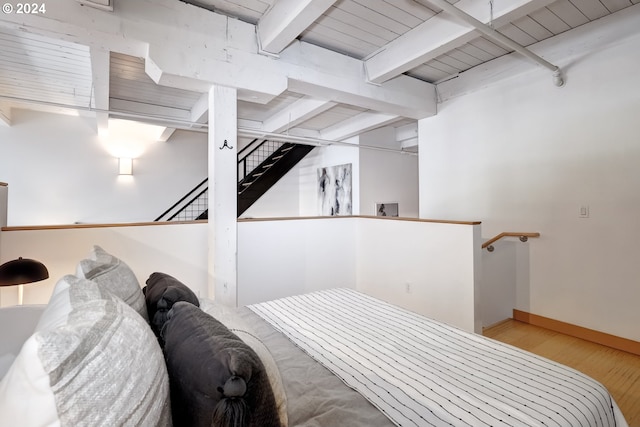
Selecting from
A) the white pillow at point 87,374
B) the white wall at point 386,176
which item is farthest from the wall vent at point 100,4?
the white wall at point 386,176

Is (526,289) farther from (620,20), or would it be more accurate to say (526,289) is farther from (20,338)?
(20,338)

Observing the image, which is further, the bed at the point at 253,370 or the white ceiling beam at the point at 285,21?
the white ceiling beam at the point at 285,21

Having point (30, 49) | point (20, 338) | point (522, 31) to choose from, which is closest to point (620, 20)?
point (522, 31)

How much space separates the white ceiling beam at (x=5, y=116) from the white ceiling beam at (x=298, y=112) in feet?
11.8

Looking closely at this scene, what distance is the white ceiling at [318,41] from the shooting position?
234 cm

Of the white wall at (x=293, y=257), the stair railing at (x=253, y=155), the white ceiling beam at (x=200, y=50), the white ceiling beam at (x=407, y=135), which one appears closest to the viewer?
the white ceiling beam at (x=200, y=50)

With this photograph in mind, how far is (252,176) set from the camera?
6.57 metres

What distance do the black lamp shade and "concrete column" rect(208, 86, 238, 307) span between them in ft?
4.00

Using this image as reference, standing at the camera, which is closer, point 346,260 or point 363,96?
point 363,96

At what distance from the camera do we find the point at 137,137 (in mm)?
5527

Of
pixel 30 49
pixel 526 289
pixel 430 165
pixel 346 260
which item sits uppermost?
pixel 30 49

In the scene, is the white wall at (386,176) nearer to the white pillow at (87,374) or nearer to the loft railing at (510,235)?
the loft railing at (510,235)

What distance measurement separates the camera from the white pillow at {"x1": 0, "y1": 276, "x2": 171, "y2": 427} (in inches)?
19.2

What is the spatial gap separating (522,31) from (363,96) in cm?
159
